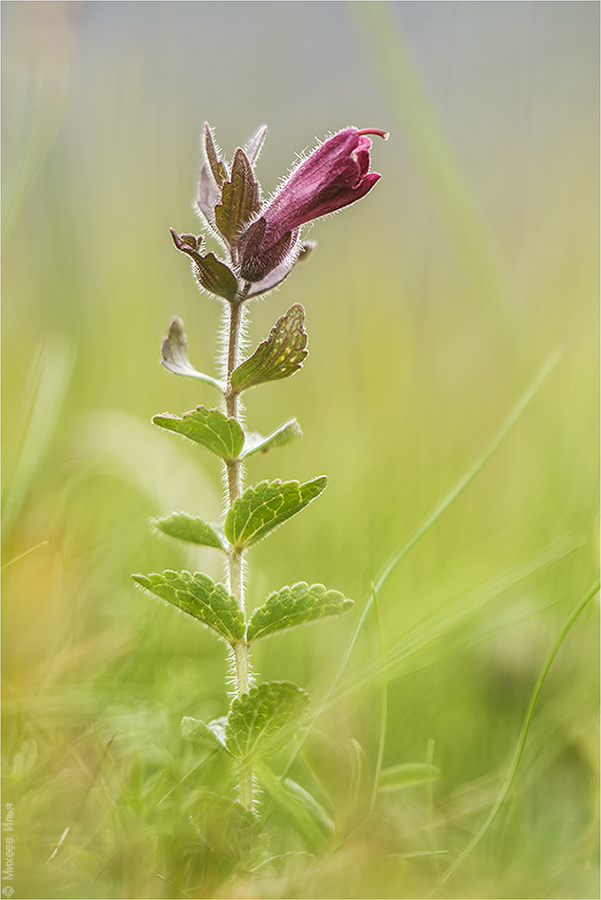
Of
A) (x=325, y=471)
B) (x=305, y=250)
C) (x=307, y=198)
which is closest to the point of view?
(x=307, y=198)

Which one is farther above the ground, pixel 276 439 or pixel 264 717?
pixel 276 439

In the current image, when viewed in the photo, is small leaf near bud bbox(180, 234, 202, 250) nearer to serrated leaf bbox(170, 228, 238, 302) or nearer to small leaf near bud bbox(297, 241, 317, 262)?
serrated leaf bbox(170, 228, 238, 302)

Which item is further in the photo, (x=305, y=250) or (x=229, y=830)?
(x=305, y=250)

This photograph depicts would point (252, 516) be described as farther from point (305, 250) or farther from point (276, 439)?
point (305, 250)

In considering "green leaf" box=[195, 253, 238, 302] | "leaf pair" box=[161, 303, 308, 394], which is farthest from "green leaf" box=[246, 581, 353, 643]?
"green leaf" box=[195, 253, 238, 302]

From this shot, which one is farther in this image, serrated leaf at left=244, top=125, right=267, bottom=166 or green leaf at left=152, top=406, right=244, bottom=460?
serrated leaf at left=244, top=125, right=267, bottom=166

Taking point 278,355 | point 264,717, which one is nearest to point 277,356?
point 278,355

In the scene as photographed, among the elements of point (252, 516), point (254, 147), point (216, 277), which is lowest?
point (252, 516)

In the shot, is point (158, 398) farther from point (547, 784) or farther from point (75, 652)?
point (547, 784)
